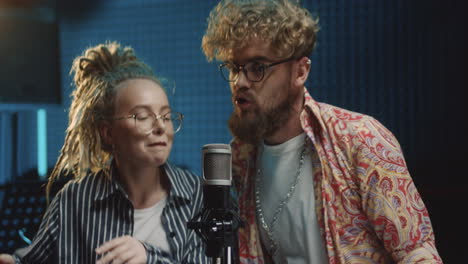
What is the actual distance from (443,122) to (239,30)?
1.39 metres

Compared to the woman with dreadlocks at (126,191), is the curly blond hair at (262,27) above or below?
above

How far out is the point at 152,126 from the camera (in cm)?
165

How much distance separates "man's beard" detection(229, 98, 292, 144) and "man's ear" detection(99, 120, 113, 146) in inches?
15.7

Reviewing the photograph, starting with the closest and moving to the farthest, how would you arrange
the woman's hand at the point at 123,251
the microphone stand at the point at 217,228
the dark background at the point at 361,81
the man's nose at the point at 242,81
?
the microphone stand at the point at 217,228 < the woman's hand at the point at 123,251 < the man's nose at the point at 242,81 < the dark background at the point at 361,81

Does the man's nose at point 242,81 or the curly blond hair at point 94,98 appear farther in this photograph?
the curly blond hair at point 94,98

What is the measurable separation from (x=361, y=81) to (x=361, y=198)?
1.30m

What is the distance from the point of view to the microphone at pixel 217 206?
121 centimetres

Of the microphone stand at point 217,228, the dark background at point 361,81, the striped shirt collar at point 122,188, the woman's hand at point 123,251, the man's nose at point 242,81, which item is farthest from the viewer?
the dark background at point 361,81

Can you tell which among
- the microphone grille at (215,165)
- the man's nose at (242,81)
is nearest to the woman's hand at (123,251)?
the microphone grille at (215,165)

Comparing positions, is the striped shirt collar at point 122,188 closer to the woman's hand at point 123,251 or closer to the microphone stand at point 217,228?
the woman's hand at point 123,251

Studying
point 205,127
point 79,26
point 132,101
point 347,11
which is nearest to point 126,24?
point 79,26

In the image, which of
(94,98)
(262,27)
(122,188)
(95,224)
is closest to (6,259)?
(95,224)

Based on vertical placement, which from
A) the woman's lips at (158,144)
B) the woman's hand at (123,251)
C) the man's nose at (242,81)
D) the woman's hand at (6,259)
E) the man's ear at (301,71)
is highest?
the man's ear at (301,71)

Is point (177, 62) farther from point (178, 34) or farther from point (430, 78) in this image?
point (430, 78)
